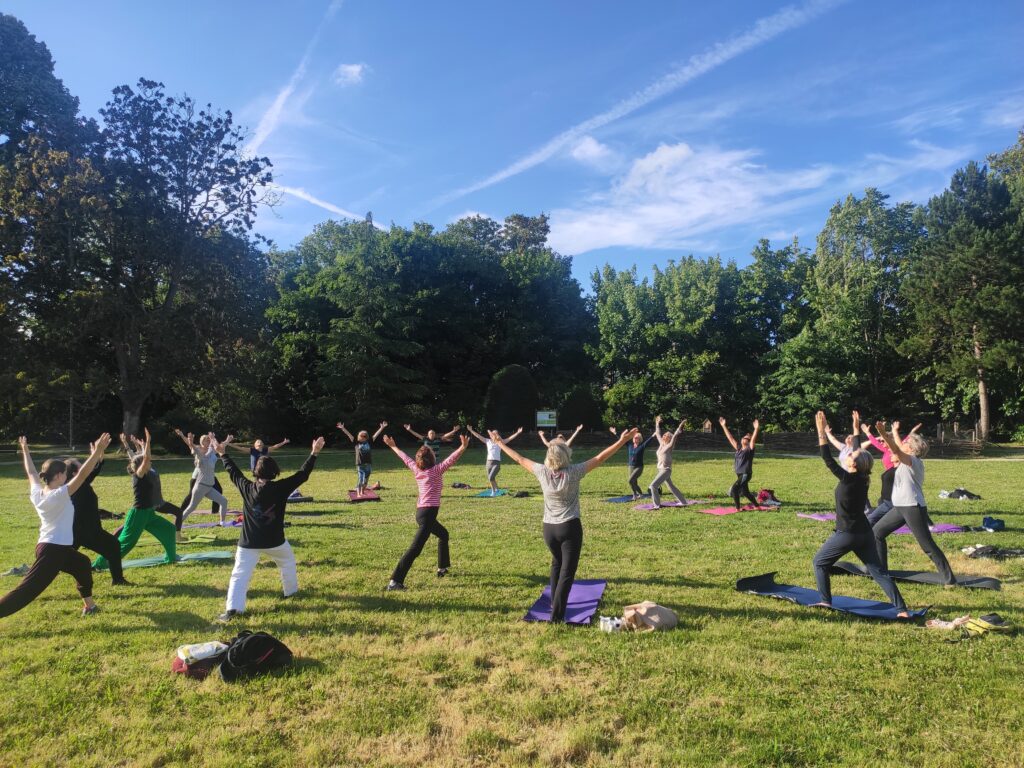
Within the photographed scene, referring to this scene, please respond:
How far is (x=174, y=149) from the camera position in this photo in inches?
1446

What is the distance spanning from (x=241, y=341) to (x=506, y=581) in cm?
3564

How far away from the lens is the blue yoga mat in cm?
964

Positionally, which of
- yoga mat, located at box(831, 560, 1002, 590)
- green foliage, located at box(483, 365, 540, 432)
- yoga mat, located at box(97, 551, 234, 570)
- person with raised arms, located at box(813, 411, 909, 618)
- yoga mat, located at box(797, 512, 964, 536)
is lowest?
yoga mat, located at box(797, 512, 964, 536)

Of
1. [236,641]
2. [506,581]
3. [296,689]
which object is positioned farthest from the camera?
[506,581]

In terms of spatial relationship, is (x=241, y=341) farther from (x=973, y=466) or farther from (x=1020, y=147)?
(x=1020, y=147)

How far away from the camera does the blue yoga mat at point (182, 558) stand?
9.64 m

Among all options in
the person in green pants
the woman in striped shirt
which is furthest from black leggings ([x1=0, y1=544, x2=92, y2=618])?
the woman in striped shirt

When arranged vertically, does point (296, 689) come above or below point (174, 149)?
below

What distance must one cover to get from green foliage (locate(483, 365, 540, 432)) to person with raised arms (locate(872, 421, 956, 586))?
35.4 m

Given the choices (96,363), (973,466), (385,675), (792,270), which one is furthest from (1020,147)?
(96,363)

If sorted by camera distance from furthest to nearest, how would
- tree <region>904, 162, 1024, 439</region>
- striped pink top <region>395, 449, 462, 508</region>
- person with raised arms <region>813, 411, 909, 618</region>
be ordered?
tree <region>904, 162, 1024, 439</region>
striped pink top <region>395, 449, 462, 508</region>
person with raised arms <region>813, 411, 909, 618</region>

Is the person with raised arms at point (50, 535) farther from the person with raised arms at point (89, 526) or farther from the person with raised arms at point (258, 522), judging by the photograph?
the person with raised arms at point (258, 522)

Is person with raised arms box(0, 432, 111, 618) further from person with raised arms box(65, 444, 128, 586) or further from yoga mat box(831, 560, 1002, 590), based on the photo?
yoga mat box(831, 560, 1002, 590)

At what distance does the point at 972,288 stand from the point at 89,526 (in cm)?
4674
